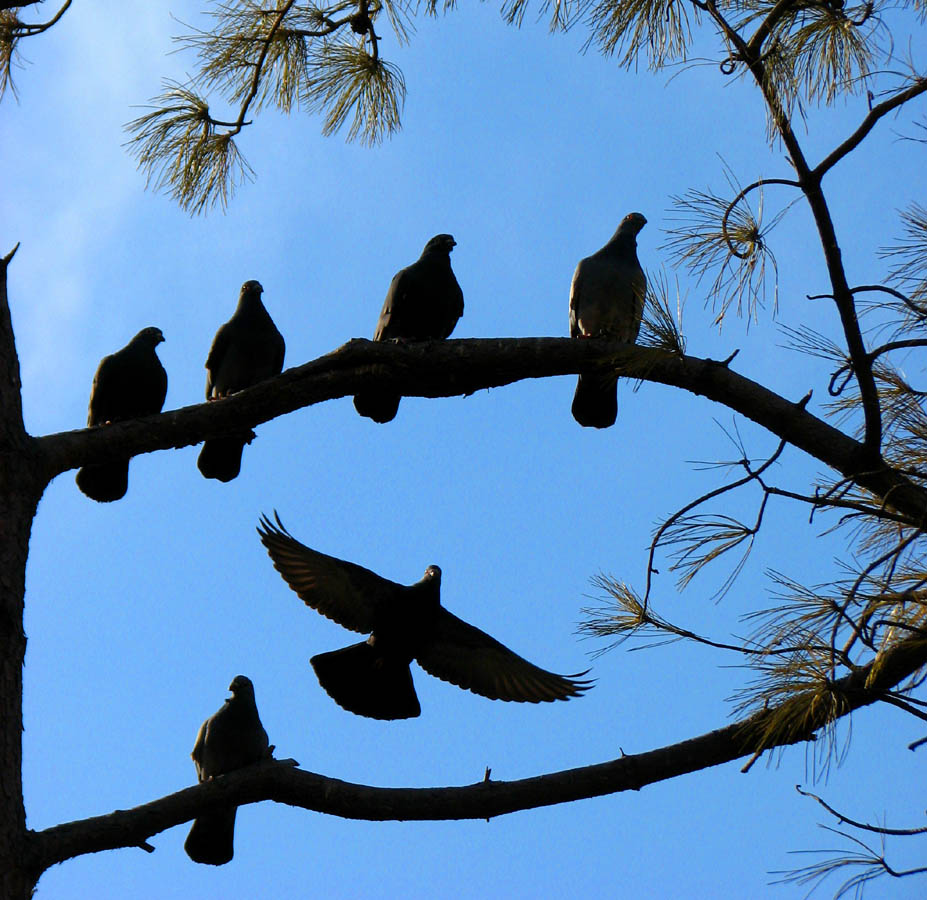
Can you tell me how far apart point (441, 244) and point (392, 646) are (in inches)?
85.5

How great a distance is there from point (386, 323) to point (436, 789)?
9.12 feet

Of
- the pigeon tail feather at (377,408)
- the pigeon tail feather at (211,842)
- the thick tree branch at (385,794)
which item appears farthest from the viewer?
the pigeon tail feather at (211,842)

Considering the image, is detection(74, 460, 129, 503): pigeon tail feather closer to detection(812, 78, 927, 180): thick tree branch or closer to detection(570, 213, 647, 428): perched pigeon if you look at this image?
detection(570, 213, 647, 428): perched pigeon

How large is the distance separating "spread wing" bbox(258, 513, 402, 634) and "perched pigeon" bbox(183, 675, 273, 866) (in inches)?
36.5

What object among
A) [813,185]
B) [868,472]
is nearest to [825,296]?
[813,185]

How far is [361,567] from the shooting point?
466cm

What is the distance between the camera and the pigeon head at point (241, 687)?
563 cm

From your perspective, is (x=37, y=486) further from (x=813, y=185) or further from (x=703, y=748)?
(x=813, y=185)

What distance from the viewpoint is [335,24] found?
4.46 metres

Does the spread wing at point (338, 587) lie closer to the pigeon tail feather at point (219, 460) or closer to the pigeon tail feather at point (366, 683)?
the pigeon tail feather at point (366, 683)

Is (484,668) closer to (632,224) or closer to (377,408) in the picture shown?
(377,408)

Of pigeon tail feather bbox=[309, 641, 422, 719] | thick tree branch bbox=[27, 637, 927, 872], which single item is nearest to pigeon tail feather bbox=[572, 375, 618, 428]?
pigeon tail feather bbox=[309, 641, 422, 719]

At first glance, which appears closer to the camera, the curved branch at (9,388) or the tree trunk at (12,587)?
the tree trunk at (12,587)

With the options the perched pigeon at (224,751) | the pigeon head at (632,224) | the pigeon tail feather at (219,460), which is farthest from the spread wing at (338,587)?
the pigeon head at (632,224)
